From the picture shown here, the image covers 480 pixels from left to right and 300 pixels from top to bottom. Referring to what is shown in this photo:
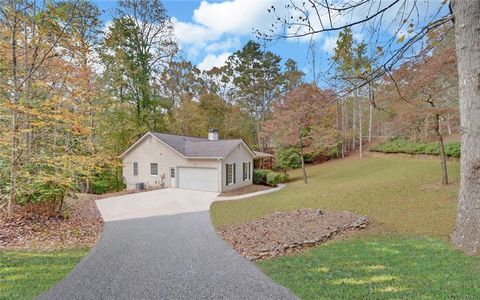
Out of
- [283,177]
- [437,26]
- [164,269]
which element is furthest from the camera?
[283,177]

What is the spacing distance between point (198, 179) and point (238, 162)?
3.23 meters

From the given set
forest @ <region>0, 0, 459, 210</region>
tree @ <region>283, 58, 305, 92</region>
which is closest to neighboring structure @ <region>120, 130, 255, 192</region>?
forest @ <region>0, 0, 459, 210</region>

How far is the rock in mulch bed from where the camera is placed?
544 cm

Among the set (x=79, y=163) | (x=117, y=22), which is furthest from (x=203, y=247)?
(x=117, y=22)

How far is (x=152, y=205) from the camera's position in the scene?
11.7m

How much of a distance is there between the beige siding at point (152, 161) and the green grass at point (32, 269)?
11.7 meters

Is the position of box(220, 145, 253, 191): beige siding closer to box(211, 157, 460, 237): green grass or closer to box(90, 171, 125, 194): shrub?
box(211, 157, 460, 237): green grass

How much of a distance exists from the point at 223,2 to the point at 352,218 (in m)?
7.26

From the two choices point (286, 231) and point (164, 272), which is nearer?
point (164, 272)

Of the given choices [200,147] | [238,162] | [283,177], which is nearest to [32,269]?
[200,147]

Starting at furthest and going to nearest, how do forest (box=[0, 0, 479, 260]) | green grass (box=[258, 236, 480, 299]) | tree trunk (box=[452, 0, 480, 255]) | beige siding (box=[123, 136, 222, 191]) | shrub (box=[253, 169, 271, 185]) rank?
shrub (box=[253, 169, 271, 185]) → beige siding (box=[123, 136, 222, 191]) → forest (box=[0, 0, 479, 260]) → tree trunk (box=[452, 0, 480, 255]) → green grass (box=[258, 236, 480, 299])

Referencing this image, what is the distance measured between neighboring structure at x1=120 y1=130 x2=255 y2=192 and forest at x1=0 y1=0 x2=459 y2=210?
191 centimetres

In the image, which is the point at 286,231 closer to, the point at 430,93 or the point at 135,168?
the point at 430,93

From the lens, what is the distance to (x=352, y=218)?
305 inches
